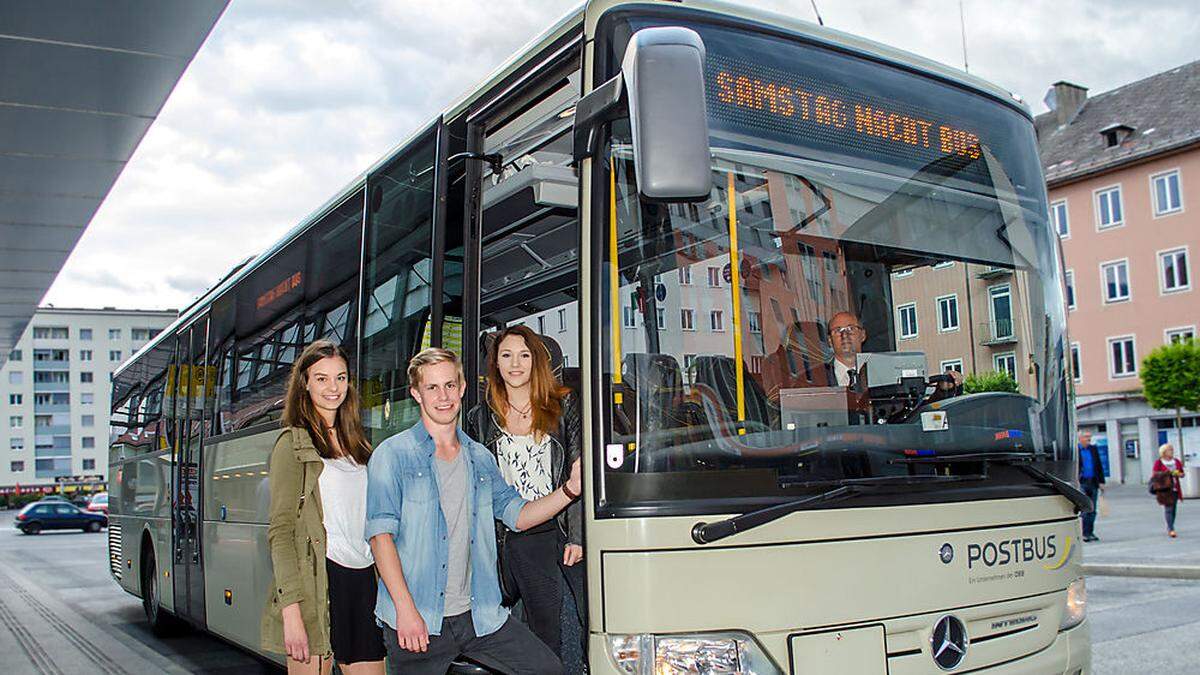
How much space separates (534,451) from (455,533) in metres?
0.54

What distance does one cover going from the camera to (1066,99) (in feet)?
173

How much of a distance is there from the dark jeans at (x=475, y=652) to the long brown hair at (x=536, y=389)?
2.64 feet

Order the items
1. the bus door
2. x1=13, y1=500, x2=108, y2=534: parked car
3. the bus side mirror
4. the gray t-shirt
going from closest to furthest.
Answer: the bus side mirror → the gray t-shirt → the bus door → x1=13, y1=500, x2=108, y2=534: parked car

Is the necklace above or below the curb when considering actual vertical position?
above

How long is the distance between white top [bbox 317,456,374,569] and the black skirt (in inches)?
1.9

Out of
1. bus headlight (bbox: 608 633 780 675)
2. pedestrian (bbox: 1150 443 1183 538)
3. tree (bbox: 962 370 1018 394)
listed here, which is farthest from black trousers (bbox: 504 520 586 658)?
pedestrian (bbox: 1150 443 1183 538)

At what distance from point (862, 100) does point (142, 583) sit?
10.2 meters

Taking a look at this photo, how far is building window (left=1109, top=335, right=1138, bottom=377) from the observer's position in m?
45.2

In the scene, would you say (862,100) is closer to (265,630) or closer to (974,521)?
(974,521)

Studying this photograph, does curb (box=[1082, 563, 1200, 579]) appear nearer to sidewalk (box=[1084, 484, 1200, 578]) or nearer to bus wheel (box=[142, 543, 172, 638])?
sidewalk (box=[1084, 484, 1200, 578])

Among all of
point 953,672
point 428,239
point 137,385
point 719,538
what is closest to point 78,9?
point 428,239

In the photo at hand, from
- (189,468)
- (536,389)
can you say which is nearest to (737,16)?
(536,389)

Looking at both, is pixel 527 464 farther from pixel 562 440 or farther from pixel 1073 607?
pixel 1073 607

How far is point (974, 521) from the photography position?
4.17m
